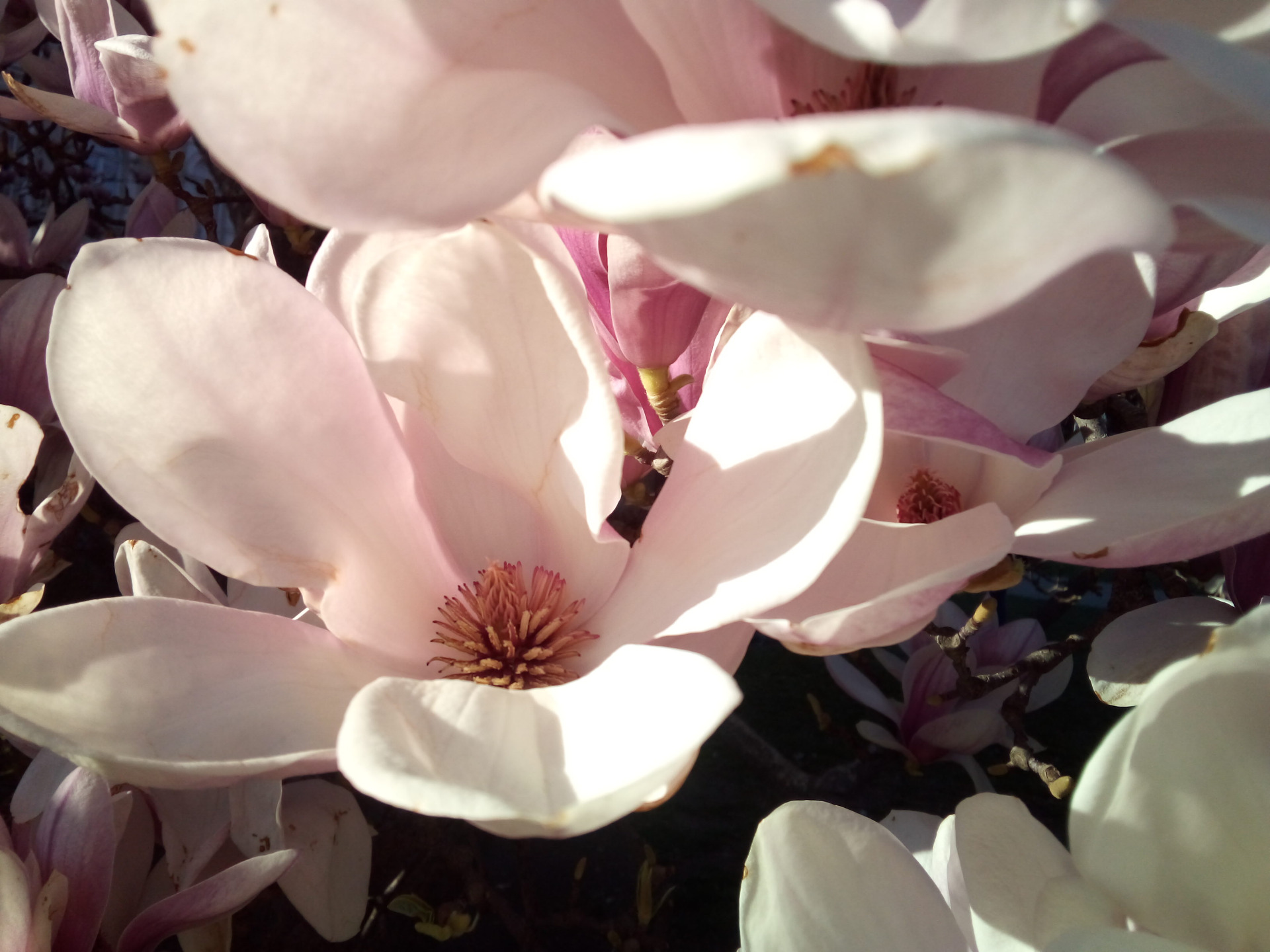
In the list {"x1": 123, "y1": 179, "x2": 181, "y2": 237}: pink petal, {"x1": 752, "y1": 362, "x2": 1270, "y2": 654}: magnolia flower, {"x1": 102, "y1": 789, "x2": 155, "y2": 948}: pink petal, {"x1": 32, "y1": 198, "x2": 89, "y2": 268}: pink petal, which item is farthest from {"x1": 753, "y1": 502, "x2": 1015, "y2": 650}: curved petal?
{"x1": 32, "y1": 198, "x2": 89, "y2": 268}: pink petal

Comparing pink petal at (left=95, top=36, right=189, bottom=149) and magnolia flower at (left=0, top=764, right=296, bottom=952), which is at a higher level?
pink petal at (left=95, top=36, right=189, bottom=149)

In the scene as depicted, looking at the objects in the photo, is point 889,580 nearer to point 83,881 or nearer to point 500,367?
point 500,367

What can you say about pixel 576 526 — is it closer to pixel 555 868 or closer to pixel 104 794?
pixel 104 794

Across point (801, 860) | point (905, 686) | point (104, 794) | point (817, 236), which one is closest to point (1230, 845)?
point (801, 860)

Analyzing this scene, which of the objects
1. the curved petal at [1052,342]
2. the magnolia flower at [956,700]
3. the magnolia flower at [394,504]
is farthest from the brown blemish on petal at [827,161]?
the magnolia flower at [956,700]

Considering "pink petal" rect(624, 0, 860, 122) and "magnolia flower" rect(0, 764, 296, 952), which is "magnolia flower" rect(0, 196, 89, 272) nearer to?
"magnolia flower" rect(0, 764, 296, 952)
